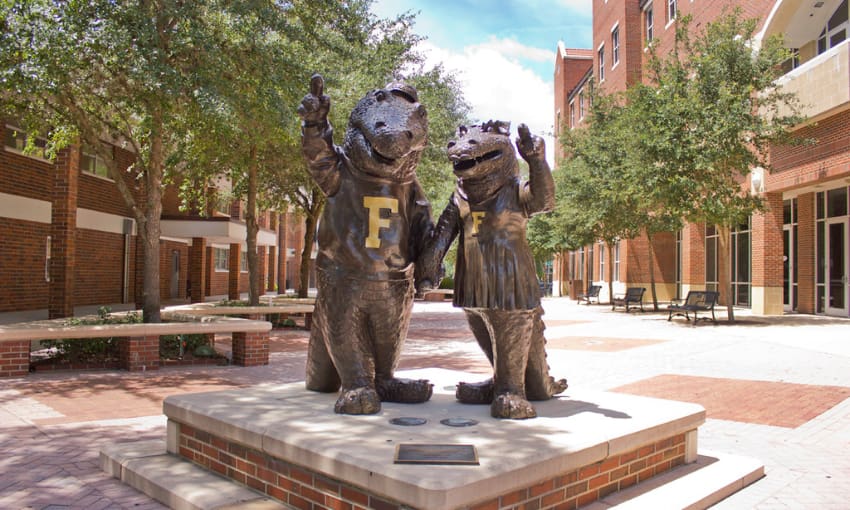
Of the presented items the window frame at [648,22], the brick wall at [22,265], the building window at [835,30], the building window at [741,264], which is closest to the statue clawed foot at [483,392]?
the brick wall at [22,265]

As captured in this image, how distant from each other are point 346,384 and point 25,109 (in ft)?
30.2

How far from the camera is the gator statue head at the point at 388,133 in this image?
12.6 ft

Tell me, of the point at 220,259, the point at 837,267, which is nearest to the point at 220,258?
the point at 220,259

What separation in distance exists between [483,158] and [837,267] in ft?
57.0

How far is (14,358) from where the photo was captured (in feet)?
28.4

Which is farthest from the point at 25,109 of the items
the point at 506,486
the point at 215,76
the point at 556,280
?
the point at 556,280

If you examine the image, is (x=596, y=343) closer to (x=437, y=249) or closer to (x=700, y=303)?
(x=700, y=303)

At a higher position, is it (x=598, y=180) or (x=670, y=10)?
(x=670, y=10)

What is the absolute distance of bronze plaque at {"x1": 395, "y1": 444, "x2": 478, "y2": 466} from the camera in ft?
9.31

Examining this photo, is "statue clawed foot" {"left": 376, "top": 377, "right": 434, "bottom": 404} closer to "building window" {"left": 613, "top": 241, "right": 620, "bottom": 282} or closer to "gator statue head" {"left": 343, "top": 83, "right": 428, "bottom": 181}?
"gator statue head" {"left": 343, "top": 83, "right": 428, "bottom": 181}

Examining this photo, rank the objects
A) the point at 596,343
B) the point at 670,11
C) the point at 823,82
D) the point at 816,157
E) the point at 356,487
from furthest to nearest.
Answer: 1. the point at 670,11
2. the point at 816,157
3. the point at 823,82
4. the point at 596,343
5. the point at 356,487

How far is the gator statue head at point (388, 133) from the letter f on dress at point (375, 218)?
0.16 meters

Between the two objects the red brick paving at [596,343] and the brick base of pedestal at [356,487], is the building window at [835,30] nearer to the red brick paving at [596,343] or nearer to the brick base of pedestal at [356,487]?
the red brick paving at [596,343]

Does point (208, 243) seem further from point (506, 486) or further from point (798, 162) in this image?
point (506, 486)
